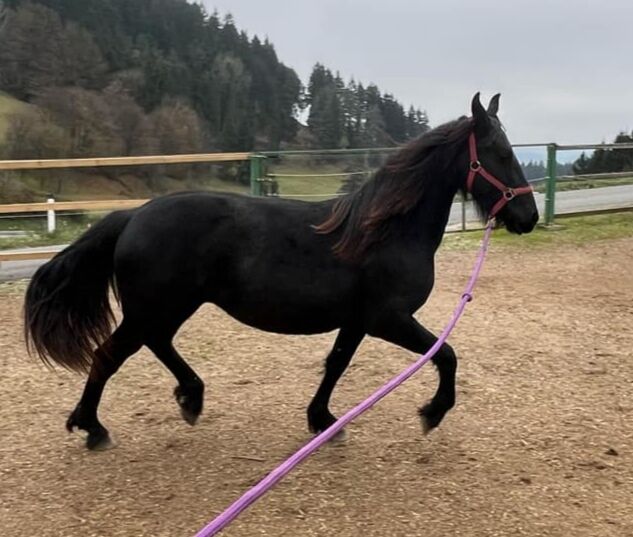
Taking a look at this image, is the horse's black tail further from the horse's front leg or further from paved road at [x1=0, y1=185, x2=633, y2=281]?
paved road at [x1=0, y1=185, x2=633, y2=281]

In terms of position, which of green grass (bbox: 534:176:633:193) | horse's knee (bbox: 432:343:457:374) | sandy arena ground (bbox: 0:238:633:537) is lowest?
sandy arena ground (bbox: 0:238:633:537)

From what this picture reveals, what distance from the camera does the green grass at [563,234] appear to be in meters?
12.2

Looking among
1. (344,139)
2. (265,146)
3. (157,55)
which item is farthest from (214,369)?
(157,55)

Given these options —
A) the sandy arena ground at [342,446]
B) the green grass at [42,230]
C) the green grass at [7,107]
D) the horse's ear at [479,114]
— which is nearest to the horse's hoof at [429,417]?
the sandy arena ground at [342,446]

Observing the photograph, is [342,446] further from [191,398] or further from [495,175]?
[495,175]

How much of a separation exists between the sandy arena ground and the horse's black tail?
1.96 feet

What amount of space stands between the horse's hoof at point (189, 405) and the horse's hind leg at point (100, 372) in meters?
0.44

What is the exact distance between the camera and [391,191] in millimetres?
3877

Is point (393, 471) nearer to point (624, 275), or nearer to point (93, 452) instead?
point (93, 452)

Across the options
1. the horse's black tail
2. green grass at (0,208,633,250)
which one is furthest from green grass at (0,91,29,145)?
the horse's black tail

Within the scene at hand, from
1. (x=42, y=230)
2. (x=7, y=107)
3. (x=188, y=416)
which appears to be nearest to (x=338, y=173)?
(x=42, y=230)

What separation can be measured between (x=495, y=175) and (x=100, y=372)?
2.45m

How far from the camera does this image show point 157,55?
76.9 meters

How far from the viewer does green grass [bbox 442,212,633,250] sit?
12.2 metres
